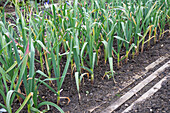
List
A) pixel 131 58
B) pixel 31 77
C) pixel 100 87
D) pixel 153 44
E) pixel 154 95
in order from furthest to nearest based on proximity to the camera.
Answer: pixel 153 44, pixel 131 58, pixel 100 87, pixel 154 95, pixel 31 77

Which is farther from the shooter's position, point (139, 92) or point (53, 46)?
point (139, 92)

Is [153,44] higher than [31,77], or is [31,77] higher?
[31,77]

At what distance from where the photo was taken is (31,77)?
4.21 feet

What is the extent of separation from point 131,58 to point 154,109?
81 cm

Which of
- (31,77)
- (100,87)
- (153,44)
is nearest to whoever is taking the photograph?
(31,77)

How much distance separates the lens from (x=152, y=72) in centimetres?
204

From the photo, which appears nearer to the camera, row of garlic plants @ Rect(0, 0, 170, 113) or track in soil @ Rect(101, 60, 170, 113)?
row of garlic plants @ Rect(0, 0, 170, 113)

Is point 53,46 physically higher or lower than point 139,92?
higher

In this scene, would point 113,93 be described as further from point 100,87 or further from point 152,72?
point 152,72

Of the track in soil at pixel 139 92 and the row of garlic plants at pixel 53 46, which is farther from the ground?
the row of garlic plants at pixel 53 46

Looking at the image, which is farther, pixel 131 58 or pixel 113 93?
pixel 131 58

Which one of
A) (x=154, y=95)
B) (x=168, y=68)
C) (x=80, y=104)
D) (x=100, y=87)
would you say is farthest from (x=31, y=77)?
(x=168, y=68)

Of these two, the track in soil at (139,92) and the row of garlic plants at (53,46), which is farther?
the track in soil at (139,92)

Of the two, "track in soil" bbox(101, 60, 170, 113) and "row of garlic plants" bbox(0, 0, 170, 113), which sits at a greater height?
"row of garlic plants" bbox(0, 0, 170, 113)
